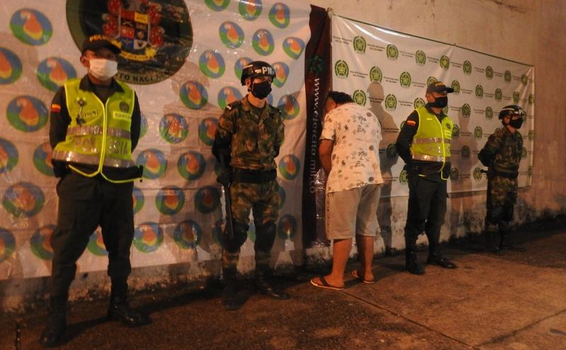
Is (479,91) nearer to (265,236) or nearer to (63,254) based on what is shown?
(265,236)

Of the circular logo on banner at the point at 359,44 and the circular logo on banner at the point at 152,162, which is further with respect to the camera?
the circular logo on banner at the point at 359,44

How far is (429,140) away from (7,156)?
3726 millimetres

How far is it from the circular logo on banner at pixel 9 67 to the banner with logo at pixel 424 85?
2.82 m

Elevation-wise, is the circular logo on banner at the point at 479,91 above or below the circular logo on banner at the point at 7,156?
above

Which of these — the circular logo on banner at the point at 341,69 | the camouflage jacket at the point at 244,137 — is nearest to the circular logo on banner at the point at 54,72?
the camouflage jacket at the point at 244,137

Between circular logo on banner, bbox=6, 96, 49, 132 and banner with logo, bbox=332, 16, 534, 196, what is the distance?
2717mm

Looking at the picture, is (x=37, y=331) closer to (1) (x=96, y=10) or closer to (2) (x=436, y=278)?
(1) (x=96, y=10)

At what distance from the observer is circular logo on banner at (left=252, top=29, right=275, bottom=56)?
386 cm

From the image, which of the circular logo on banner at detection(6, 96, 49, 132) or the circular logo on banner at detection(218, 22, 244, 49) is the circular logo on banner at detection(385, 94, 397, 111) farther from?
the circular logo on banner at detection(6, 96, 49, 132)

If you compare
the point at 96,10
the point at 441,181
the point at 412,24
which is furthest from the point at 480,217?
the point at 96,10

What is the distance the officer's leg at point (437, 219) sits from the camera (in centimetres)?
434

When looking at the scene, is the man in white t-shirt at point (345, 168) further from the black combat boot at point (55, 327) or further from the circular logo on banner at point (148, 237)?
the black combat boot at point (55, 327)

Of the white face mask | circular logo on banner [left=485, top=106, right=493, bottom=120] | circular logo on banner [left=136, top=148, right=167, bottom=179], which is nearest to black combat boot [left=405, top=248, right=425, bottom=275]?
circular logo on banner [left=136, top=148, right=167, bottom=179]

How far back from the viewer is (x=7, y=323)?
2.93m
